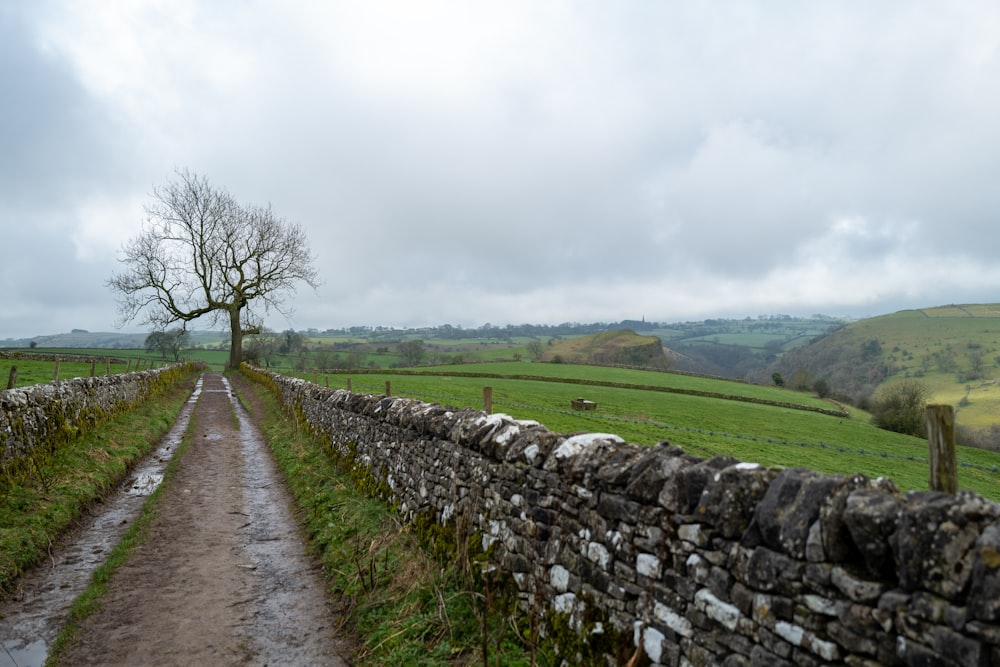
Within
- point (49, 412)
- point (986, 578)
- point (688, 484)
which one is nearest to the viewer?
point (986, 578)

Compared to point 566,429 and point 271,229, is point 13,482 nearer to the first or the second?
point 566,429

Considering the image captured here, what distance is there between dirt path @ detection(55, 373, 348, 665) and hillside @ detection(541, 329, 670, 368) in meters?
75.4

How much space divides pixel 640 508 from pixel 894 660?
1.68 meters

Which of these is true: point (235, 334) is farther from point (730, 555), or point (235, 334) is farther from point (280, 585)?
point (730, 555)

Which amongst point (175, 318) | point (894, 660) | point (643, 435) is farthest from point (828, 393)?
point (894, 660)

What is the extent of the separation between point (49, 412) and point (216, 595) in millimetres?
7918

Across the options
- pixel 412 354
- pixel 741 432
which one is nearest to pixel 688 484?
pixel 741 432

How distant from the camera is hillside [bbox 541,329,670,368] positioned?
3610 inches

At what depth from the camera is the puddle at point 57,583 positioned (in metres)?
5.29

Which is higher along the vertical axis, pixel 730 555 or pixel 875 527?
pixel 875 527

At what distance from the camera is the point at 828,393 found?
61.5m

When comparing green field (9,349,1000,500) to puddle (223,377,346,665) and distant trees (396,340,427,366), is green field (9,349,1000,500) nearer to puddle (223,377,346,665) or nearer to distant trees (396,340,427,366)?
puddle (223,377,346,665)

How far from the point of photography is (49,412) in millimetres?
11555

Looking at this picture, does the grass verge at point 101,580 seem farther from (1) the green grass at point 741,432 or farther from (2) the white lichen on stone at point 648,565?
(1) the green grass at point 741,432
